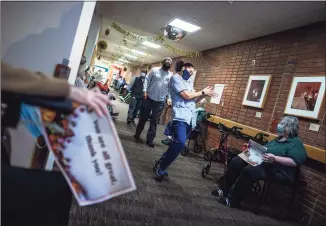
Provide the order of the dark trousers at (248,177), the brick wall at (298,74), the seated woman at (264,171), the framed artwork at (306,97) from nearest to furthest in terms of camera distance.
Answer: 1. the framed artwork at (306,97)
2. the brick wall at (298,74)
3. the seated woman at (264,171)
4. the dark trousers at (248,177)

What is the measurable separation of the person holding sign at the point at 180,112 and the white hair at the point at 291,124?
Answer: 3.99 feet

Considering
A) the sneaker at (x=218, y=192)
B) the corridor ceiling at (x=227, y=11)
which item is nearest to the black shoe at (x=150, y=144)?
the sneaker at (x=218, y=192)

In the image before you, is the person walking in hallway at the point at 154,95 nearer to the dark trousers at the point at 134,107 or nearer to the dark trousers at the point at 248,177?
the dark trousers at the point at 134,107

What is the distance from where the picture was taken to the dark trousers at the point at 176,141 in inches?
108

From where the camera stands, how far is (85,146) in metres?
0.91

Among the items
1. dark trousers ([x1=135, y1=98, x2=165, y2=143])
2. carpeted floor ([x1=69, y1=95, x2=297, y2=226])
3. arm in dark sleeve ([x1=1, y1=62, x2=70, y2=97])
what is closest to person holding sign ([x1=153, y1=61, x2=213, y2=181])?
carpeted floor ([x1=69, y1=95, x2=297, y2=226])

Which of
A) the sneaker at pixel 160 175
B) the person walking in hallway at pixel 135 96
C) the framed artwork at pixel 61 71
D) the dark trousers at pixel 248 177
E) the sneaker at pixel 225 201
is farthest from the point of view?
the person walking in hallway at pixel 135 96

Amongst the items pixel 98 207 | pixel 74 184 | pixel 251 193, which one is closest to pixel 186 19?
pixel 74 184

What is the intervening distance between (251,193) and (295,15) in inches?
86.6

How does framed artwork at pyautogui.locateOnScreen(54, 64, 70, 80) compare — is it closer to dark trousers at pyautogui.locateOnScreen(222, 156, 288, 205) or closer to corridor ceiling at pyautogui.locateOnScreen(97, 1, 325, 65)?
corridor ceiling at pyautogui.locateOnScreen(97, 1, 325, 65)

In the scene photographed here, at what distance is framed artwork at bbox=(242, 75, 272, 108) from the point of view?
1742mm

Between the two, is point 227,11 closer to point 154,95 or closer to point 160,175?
point 160,175

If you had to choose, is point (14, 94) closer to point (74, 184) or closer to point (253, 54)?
point (74, 184)

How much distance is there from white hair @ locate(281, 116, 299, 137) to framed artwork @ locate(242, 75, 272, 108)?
7.8 inches
